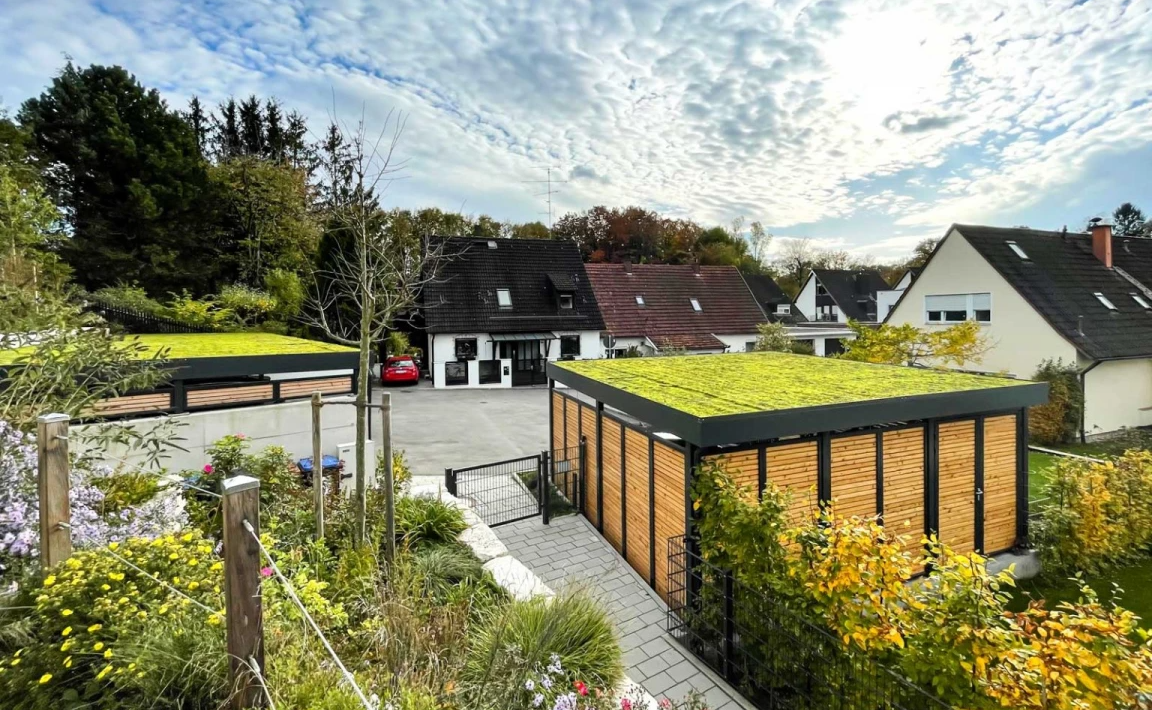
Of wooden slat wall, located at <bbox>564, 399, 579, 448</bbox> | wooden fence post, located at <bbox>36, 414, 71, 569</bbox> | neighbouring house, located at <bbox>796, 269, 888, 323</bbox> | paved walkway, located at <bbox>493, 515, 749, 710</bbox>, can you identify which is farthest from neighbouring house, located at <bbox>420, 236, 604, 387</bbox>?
neighbouring house, located at <bbox>796, 269, 888, 323</bbox>

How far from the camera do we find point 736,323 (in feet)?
92.7

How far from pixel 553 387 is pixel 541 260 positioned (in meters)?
16.8

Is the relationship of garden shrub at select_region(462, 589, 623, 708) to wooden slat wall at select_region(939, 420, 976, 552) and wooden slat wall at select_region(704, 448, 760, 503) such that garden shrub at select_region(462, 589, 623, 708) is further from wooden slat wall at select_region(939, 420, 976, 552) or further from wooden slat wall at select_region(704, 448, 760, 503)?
wooden slat wall at select_region(939, 420, 976, 552)

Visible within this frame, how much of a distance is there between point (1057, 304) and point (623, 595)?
57.6 ft

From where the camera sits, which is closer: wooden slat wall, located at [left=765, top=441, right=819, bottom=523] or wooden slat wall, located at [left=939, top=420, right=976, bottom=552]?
wooden slat wall, located at [left=765, top=441, right=819, bottom=523]

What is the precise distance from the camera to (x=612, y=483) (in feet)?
24.5

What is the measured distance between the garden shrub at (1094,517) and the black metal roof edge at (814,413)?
45.6 inches

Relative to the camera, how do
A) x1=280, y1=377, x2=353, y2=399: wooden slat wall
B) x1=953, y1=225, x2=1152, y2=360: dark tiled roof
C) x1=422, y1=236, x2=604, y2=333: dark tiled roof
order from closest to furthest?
x1=280, y1=377, x2=353, y2=399: wooden slat wall, x1=953, y1=225, x2=1152, y2=360: dark tiled roof, x1=422, y1=236, x2=604, y2=333: dark tiled roof

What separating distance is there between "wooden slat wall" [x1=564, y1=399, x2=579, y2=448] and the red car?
14.7 metres

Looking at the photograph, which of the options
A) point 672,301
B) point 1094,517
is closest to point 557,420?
point 1094,517

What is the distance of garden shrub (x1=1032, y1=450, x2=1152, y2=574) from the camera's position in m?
6.48

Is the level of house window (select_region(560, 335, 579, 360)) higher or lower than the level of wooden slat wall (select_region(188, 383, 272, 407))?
higher

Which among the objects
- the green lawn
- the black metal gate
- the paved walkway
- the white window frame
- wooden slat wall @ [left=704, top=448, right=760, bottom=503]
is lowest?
the green lawn

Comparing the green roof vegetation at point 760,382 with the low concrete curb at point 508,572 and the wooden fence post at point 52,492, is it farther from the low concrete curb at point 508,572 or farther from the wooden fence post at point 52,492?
the wooden fence post at point 52,492
